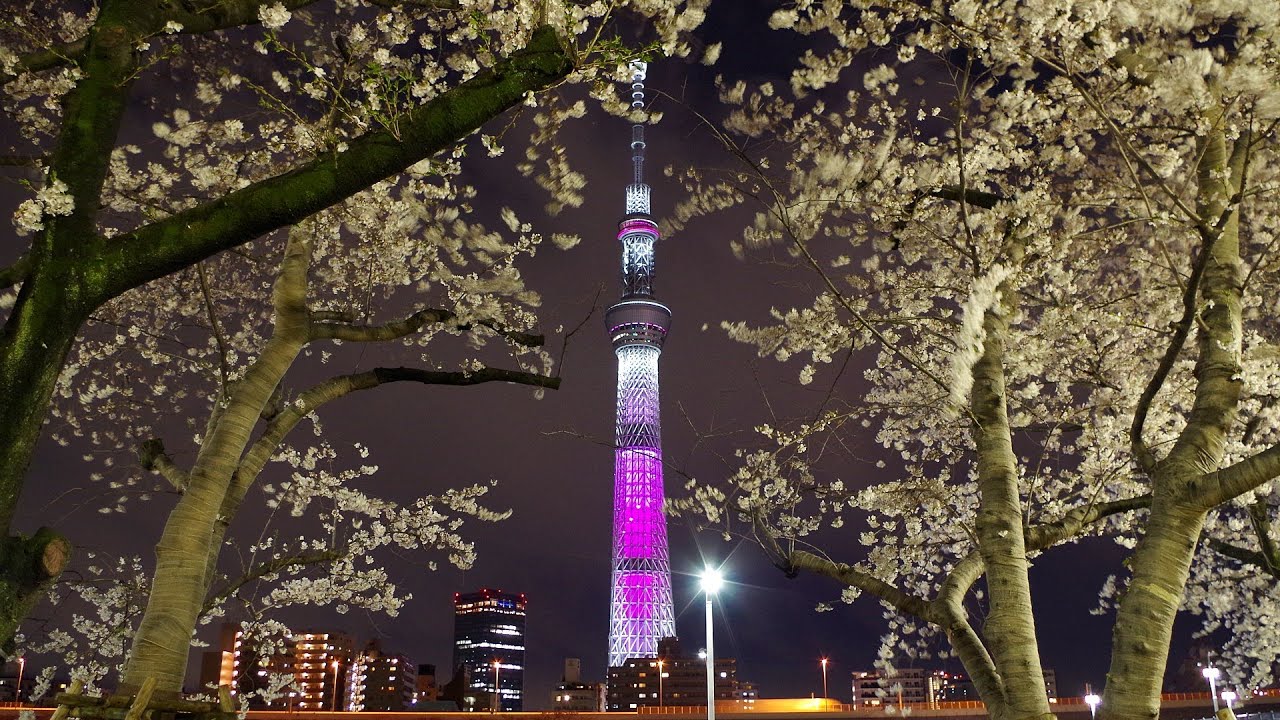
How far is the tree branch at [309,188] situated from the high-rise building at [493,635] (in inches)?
6562

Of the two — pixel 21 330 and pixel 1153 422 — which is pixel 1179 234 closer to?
pixel 1153 422

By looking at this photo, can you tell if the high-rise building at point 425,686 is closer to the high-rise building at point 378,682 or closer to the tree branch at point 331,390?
the high-rise building at point 378,682

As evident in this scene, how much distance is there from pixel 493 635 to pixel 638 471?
10237 cm

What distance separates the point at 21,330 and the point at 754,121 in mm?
4747

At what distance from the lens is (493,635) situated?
165375 mm

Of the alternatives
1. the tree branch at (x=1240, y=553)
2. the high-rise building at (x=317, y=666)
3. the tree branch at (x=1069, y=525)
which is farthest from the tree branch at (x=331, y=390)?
the high-rise building at (x=317, y=666)

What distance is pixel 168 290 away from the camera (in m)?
10.9

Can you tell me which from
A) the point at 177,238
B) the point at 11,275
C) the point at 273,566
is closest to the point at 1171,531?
the point at 177,238

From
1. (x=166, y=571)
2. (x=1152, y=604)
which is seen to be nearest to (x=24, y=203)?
(x=166, y=571)

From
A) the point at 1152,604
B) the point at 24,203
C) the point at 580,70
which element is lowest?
the point at 1152,604

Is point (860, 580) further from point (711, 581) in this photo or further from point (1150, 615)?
point (711, 581)

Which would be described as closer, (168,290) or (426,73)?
(426,73)

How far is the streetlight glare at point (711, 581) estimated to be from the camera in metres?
13.9

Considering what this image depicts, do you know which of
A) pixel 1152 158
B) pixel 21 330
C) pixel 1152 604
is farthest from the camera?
pixel 1152 158
